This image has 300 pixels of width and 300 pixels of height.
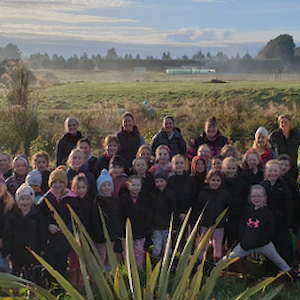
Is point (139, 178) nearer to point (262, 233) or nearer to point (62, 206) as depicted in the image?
point (62, 206)

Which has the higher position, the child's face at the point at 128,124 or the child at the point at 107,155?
the child's face at the point at 128,124

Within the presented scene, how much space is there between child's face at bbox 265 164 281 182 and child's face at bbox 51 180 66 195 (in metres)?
2.48

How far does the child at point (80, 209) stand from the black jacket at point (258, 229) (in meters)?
1.85

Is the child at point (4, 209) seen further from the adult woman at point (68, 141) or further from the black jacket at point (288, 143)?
the black jacket at point (288, 143)

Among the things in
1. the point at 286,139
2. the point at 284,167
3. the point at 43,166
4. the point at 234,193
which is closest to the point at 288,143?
the point at 286,139

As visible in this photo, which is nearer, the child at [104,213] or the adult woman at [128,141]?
the child at [104,213]

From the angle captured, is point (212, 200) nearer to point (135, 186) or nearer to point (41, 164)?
point (135, 186)

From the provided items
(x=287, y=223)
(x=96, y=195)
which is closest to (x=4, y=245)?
(x=96, y=195)

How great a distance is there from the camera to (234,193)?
5273 mm

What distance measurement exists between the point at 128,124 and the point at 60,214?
7.87ft

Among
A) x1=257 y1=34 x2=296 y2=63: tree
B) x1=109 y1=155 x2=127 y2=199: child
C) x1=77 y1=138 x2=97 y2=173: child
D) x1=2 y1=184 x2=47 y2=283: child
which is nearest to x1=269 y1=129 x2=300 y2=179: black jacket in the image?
x1=109 y1=155 x2=127 y2=199: child

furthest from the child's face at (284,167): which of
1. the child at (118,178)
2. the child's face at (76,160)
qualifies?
the child's face at (76,160)

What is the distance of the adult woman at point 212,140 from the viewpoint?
638 centimetres

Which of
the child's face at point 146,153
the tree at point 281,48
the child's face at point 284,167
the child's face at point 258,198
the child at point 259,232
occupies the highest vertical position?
the tree at point 281,48
